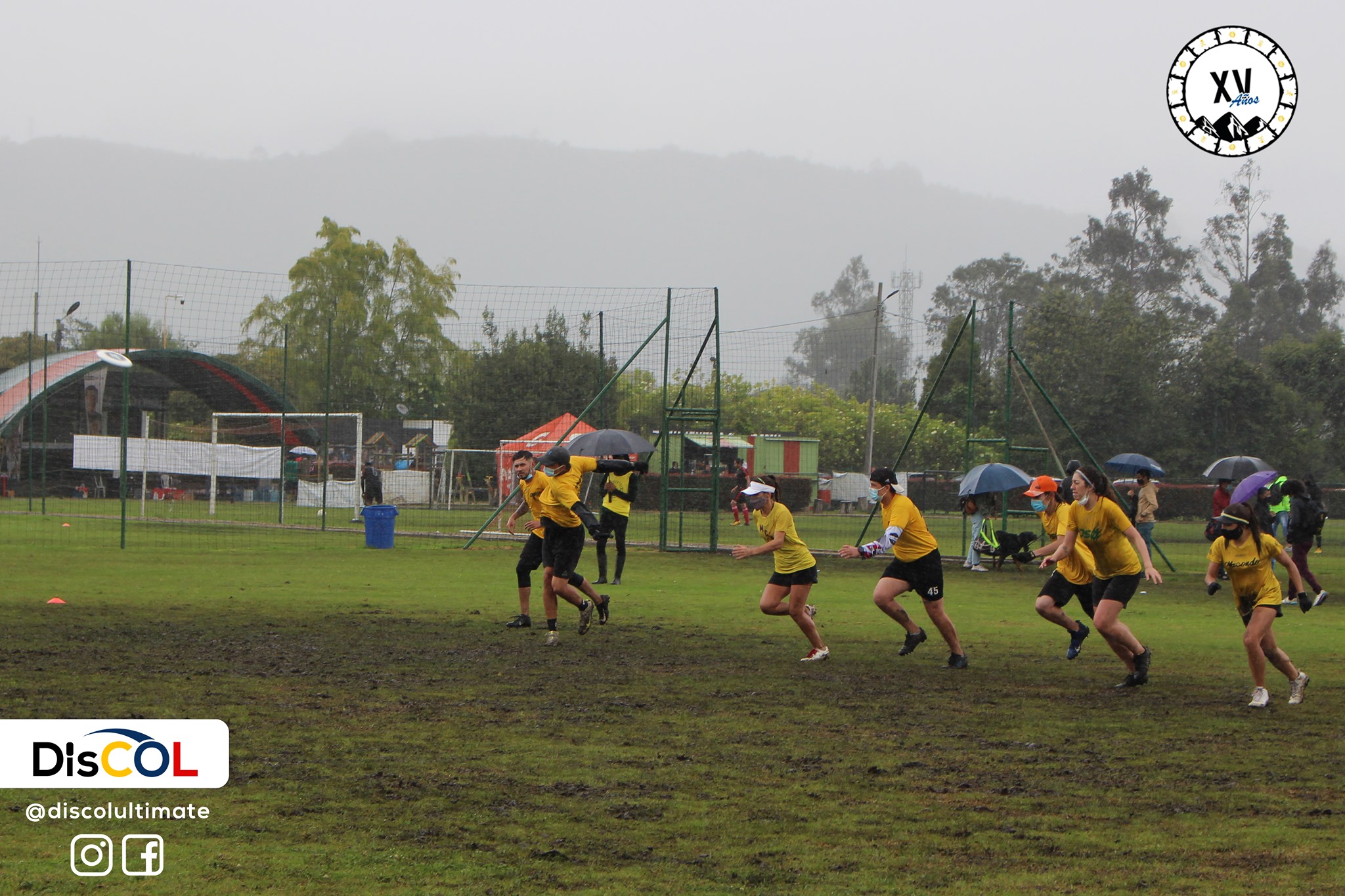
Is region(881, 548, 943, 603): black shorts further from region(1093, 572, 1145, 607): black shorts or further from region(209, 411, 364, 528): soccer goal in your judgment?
region(209, 411, 364, 528): soccer goal

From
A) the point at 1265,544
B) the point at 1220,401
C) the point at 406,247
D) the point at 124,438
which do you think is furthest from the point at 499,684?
the point at 406,247

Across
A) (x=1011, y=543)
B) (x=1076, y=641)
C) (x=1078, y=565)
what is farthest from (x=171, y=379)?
(x=1078, y=565)

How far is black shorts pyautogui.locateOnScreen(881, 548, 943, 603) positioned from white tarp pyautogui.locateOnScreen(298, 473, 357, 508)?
2090 centimetres

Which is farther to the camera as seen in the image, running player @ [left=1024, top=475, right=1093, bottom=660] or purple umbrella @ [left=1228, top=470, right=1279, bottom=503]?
purple umbrella @ [left=1228, top=470, right=1279, bottom=503]

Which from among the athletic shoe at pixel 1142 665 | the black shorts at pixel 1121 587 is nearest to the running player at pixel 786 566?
the black shorts at pixel 1121 587

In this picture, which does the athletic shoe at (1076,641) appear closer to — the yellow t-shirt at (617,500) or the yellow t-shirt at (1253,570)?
the yellow t-shirt at (1253,570)

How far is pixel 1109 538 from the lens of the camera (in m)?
9.88

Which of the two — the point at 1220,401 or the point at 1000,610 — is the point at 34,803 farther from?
the point at 1220,401

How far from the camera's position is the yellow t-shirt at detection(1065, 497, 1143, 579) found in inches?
386

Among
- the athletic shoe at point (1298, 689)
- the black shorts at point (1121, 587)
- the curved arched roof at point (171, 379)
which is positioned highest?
the curved arched roof at point (171, 379)

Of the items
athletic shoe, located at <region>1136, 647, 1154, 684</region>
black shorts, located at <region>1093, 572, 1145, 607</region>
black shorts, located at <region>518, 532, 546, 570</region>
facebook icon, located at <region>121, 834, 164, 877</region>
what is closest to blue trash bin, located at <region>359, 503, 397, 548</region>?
black shorts, located at <region>518, 532, 546, 570</region>

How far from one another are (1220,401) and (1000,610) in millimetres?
37624

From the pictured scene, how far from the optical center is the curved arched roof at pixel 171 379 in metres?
38.2

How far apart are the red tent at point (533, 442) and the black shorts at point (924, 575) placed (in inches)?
633
